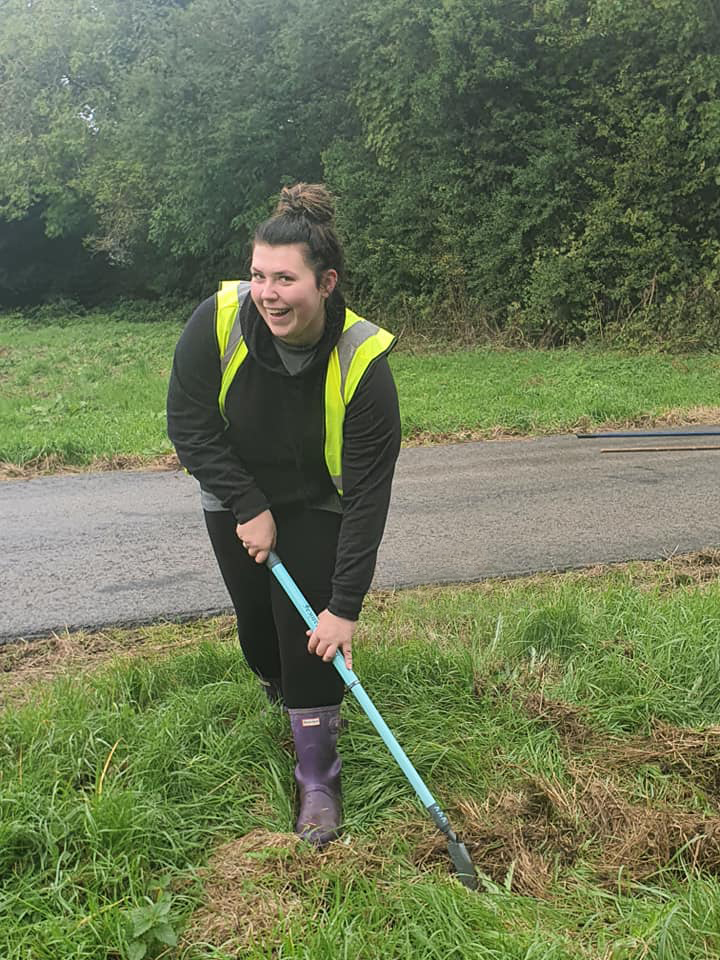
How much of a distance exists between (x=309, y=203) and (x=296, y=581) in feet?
3.35

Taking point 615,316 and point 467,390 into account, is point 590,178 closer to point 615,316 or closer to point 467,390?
point 615,316

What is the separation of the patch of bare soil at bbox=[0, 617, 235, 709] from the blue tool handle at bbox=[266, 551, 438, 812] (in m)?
1.18

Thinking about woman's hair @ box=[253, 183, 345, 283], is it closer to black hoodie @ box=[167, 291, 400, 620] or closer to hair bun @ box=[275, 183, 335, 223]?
hair bun @ box=[275, 183, 335, 223]

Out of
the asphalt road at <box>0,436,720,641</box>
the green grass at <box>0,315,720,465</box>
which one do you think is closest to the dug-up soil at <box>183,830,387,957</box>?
the asphalt road at <box>0,436,720,641</box>

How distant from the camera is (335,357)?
7.30 feet

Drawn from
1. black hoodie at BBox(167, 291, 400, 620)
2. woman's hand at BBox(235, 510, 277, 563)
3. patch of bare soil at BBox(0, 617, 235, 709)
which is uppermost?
black hoodie at BBox(167, 291, 400, 620)

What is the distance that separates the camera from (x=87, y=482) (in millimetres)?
6391

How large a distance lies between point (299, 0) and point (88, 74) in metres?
10.4

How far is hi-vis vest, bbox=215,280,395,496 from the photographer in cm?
221

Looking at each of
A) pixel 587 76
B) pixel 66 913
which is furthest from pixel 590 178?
pixel 66 913

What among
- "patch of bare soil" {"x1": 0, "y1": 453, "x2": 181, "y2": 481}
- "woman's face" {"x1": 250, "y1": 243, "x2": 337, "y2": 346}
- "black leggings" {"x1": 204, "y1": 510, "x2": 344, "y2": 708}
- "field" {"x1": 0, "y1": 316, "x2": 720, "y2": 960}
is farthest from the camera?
"patch of bare soil" {"x1": 0, "y1": 453, "x2": 181, "y2": 481}

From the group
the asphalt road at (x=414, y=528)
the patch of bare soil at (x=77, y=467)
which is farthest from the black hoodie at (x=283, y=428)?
the patch of bare soil at (x=77, y=467)

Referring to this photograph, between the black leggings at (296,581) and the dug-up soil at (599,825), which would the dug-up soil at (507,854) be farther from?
the black leggings at (296,581)

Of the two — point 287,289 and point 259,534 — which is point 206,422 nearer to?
point 259,534
